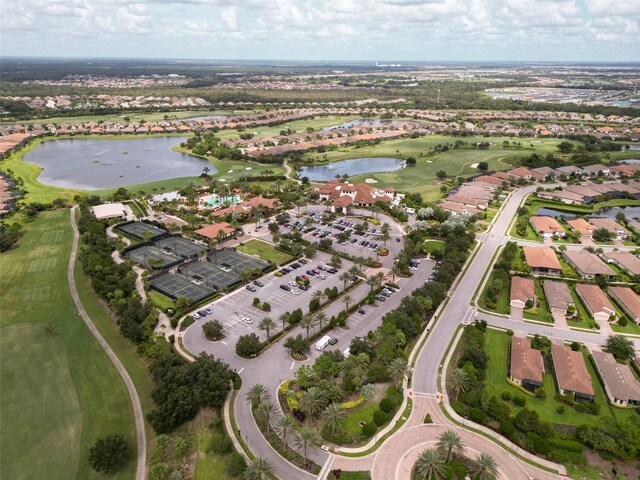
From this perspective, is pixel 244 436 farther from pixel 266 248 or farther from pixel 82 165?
pixel 82 165

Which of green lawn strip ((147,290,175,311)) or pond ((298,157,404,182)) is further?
pond ((298,157,404,182))

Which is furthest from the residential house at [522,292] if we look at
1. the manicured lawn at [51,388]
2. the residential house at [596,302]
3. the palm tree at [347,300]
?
the manicured lawn at [51,388]

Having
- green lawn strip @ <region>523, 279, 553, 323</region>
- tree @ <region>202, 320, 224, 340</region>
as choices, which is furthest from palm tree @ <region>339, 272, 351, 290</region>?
green lawn strip @ <region>523, 279, 553, 323</region>

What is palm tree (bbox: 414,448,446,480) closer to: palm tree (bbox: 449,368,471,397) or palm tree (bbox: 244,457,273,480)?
palm tree (bbox: 449,368,471,397)

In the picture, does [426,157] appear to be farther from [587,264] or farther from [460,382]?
[460,382]

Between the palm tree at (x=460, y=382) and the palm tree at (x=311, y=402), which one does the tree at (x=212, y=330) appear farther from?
the palm tree at (x=460, y=382)

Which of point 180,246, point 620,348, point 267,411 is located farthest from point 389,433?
point 180,246
